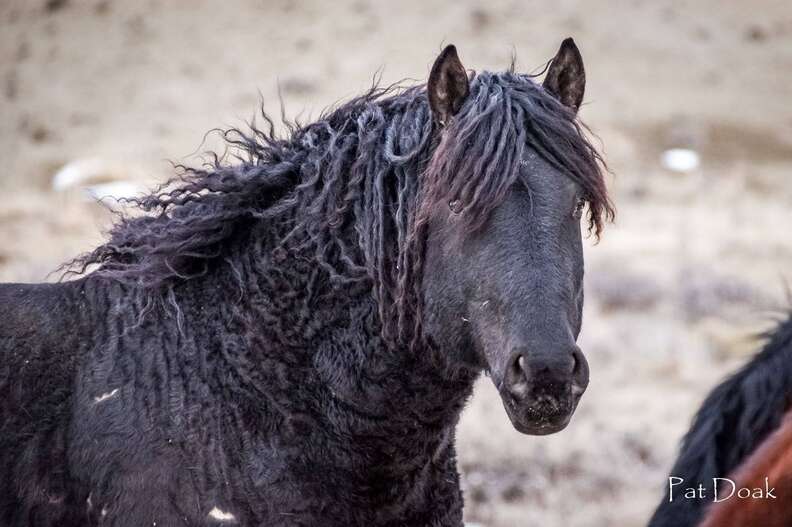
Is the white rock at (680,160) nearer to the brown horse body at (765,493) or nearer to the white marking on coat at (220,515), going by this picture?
the white marking on coat at (220,515)

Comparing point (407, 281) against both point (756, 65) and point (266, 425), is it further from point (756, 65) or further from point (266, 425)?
point (756, 65)

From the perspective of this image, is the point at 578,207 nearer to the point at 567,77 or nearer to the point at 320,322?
the point at 567,77

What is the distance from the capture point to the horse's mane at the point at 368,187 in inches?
145

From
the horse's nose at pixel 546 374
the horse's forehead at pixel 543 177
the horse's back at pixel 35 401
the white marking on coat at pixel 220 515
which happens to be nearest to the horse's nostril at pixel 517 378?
the horse's nose at pixel 546 374

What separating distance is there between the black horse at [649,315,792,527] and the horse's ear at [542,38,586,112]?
1261mm


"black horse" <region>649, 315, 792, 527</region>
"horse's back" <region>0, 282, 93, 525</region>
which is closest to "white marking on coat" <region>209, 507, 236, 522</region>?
"horse's back" <region>0, 282, 93, 525</region>

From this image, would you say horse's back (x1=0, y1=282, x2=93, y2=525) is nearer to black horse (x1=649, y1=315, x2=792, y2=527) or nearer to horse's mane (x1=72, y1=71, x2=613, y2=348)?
horse's mane (x1=72, y1=71, x2=613, y2=348)

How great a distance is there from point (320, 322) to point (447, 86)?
1.06 m

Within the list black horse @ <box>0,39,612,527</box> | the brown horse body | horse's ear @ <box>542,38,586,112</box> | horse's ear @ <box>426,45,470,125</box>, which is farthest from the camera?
horse's ear @ <box>542,38,586,112</box>

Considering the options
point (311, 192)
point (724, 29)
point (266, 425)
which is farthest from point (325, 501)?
point (724, 29)

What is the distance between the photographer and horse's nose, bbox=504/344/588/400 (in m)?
3.29

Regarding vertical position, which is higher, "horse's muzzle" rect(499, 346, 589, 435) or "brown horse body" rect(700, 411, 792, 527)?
"horse's muzzle" rect(499, 346, 589, 435)

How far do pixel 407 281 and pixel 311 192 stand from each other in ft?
1.92

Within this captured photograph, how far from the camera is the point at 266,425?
12.4 ft
